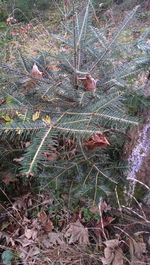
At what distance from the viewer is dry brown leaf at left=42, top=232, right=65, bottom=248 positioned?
2.19 m

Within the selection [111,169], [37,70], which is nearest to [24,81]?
[37,70]

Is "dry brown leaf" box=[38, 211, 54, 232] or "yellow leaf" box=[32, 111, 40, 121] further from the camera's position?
"dry brown leaf" box=[38, 211, 54, 232]

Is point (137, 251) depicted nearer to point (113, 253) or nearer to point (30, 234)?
point (113, 253)

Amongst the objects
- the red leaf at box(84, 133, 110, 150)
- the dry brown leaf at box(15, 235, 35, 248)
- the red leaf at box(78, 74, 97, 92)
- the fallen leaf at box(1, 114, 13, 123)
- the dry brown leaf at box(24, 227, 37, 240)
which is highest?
the red leaf at box(78, 74, 97, 92)

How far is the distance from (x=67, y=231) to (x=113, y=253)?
303 mm

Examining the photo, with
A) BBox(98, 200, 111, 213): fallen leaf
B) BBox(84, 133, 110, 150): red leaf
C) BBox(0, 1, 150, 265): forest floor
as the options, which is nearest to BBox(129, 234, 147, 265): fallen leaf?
BBox(0, 1, 150, 265): forest floor

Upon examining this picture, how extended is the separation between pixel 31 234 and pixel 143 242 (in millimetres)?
634

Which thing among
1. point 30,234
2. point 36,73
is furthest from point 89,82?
point 30,234

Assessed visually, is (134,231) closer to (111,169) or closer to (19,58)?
(111,169)

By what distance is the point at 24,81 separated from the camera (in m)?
2.08

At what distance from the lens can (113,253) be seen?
2029 millimetres

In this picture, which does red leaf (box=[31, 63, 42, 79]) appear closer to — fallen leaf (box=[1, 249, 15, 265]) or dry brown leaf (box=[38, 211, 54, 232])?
dry brown leaf (box=[38, 211, 54, 232])

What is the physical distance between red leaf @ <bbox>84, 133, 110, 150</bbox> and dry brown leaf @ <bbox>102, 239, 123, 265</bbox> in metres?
0.50

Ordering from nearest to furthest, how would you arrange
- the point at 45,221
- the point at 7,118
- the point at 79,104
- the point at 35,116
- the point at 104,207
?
the point at 35,116, the point at 79,104, the point at 7,118, the point at 104,207, the point at 45,221
